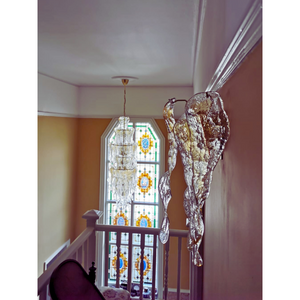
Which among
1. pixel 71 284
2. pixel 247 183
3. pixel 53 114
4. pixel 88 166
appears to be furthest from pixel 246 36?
pixel 88 166

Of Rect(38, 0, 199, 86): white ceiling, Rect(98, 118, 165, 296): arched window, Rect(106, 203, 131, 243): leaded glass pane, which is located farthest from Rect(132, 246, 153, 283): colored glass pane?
Rect(38, 0, 199, 86): white ceiling

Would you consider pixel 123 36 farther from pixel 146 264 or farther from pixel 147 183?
pixel 146 264

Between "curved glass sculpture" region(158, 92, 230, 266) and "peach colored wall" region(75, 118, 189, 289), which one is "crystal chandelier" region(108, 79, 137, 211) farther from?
"curved glass sculpture" region(158, 92, 230, 266)

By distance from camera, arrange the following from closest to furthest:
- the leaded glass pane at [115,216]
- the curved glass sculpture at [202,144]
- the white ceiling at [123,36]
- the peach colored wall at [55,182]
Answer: the curved glass sculpture at [202,144] → the white ceiling at [123,36] → the peach colored wall at [55,182] → the leaded glass pane at [115,216]

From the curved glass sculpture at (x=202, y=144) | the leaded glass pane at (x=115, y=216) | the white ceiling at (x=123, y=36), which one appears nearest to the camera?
the curved glass sculpture at (x=202, y=144)

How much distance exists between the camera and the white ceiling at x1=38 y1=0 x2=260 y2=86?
5.55 feet

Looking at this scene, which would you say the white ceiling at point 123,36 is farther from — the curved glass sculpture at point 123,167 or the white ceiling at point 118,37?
the curved glass sculpture at point 123,167

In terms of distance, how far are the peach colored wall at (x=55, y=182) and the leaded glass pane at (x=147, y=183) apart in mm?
1300

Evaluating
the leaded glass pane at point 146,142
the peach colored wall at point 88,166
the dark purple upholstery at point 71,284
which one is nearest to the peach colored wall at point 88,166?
the peach colored wall at point 88,166

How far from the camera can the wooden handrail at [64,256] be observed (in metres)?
1.48

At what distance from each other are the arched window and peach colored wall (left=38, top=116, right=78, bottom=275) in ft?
1.93
